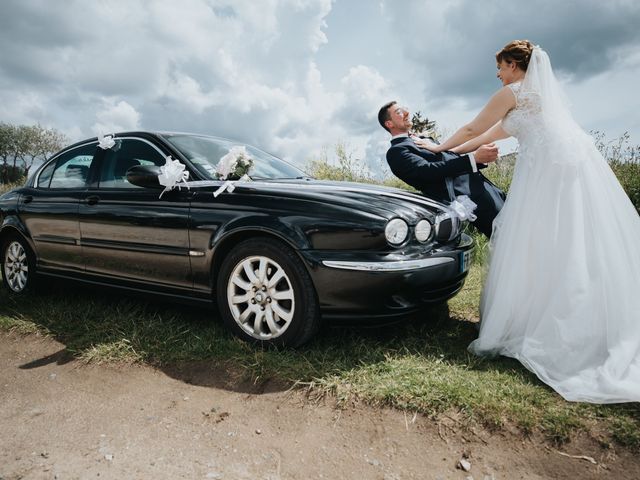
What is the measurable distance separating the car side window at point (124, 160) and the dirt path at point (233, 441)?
66.6 inches

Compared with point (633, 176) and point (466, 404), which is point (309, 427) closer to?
point (466, 404)

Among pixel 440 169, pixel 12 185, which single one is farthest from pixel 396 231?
pixel 12 185

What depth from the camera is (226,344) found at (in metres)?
3.22

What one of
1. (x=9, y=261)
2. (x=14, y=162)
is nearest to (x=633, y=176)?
(x=9, y=261)

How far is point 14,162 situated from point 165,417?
50919 mm

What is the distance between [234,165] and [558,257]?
227 centimetres

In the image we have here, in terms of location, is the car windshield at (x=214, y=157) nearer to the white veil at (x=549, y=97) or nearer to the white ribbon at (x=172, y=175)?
the white ribbon at (x=172, y=175)

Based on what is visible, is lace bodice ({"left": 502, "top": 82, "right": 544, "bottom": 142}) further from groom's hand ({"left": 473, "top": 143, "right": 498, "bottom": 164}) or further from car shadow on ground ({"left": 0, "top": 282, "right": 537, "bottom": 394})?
car shadow on ground ({"left": 0, "top": 282, "right": 537, "bottom": 394})

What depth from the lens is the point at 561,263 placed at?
2914 mm

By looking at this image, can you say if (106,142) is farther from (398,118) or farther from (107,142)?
(398,118)

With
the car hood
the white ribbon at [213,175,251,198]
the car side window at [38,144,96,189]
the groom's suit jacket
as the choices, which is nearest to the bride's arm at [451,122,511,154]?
the groom's suit jacket

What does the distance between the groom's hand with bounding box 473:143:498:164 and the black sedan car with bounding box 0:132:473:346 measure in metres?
0.66

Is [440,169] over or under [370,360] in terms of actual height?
over

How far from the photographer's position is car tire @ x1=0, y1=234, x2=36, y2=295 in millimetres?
4746
